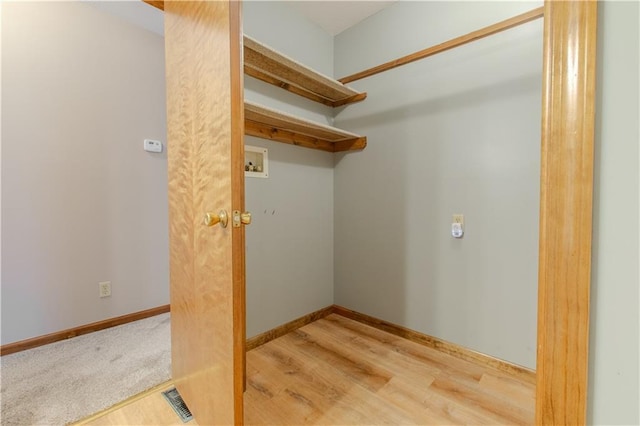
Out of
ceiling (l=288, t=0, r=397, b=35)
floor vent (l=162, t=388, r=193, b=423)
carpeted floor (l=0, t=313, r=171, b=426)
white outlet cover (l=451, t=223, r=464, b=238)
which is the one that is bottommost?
floor vent (l=162, t=388, r=193, b=423)

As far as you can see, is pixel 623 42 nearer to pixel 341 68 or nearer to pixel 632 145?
pixel 632 145

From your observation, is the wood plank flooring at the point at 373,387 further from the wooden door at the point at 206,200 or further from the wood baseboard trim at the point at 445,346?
the wooden door at the point at 206,200

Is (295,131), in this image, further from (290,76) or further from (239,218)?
(239,218)

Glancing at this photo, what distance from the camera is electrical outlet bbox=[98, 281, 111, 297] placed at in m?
2.28

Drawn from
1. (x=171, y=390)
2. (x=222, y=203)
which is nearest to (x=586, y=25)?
(x=222, y=203)

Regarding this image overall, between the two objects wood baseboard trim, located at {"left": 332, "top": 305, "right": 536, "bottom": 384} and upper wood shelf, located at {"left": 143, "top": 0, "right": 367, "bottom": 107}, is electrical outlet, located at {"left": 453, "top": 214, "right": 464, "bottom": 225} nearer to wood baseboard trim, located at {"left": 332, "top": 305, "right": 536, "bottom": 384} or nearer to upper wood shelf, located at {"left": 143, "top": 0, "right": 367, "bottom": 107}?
wood baseboard trim, located at {"left": 332, "top": 305, "right": 536, "bottom": 384}

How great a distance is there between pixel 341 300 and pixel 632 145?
2310 mm

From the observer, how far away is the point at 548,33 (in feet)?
1.76

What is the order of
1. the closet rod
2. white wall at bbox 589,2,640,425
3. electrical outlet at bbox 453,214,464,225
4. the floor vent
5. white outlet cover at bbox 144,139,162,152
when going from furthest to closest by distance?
white outlet cover at bbox 144,139,162,152 < electrical outlet at bbox 453,214,464,225 < the closet rod < the floor vent < white wall at bbox 589,2,640,425

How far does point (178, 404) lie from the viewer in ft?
4.68

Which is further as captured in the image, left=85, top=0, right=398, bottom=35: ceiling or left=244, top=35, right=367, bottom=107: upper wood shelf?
left=85, top=0, right=398, bottom=35: ceiling

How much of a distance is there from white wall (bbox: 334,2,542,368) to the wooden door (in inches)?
58.1

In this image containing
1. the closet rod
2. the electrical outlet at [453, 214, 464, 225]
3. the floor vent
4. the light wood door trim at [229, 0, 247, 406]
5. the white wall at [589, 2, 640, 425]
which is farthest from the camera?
the electrical outlet at [453, 214, 464, 225]

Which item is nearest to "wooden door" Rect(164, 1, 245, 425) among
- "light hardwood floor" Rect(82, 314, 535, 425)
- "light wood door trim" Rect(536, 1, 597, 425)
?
"light hardwood floor" Rect(82, 314, 535, 425)
